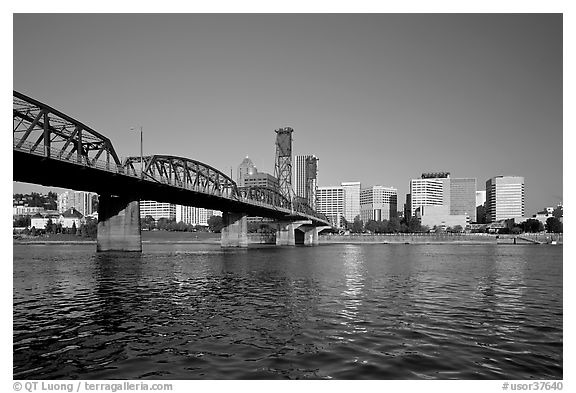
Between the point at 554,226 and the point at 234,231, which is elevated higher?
the point at 234,231

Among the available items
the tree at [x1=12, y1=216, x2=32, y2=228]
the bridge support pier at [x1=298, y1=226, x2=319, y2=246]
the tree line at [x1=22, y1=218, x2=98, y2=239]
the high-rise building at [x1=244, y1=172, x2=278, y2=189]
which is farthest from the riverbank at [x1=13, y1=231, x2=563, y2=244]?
the high-rise building at [x1=244, y1=172, x2=278, y2=189]

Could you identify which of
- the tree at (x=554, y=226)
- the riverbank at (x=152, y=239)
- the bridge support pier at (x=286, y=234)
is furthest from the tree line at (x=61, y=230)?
the tree at (x=554, y=226)

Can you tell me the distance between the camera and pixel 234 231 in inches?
4296

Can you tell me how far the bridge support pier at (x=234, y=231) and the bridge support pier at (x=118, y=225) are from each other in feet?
116

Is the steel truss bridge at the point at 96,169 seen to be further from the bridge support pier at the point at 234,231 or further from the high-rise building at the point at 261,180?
the high-rise building at the point at 261,180

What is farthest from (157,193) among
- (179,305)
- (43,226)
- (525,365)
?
(43,226)

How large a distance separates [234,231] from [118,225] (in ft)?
136

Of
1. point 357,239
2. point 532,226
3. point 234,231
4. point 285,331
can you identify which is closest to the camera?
point 285,331

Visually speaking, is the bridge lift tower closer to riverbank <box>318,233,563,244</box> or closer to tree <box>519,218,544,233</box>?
riverbank <box>318,233,563,244</box>

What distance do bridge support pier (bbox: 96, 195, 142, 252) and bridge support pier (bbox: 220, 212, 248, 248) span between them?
1396 inches

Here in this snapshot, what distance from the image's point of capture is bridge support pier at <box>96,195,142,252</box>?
6925 centimetres

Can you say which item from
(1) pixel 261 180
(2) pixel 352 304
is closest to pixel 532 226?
(1) pixel 261 180

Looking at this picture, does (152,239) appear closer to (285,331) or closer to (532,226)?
(532,226)
